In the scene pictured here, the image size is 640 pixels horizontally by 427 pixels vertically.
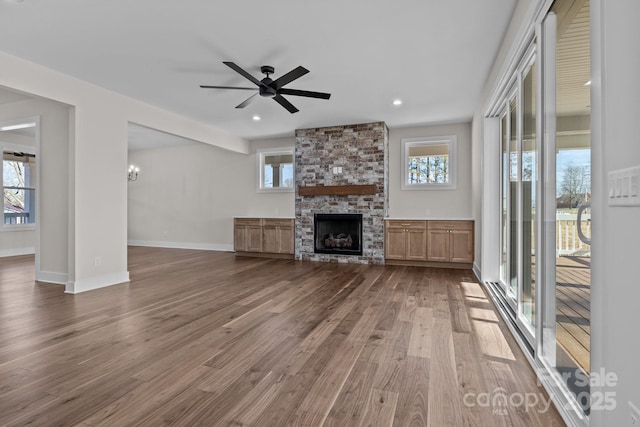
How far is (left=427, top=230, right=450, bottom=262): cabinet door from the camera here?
5.77 meters

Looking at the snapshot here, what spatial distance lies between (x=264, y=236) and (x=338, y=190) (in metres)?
1.98

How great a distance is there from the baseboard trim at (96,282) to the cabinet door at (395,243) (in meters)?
4.42

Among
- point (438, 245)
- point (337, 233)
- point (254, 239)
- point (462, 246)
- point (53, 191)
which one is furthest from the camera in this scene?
point (254, 239)

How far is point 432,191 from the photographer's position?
6461 millimetres

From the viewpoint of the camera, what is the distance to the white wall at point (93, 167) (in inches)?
151

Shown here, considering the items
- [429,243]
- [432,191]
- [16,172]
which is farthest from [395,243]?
[16,172]

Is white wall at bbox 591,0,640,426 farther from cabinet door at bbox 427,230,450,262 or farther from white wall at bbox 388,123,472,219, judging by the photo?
white wall at bbox 388,123,472,219

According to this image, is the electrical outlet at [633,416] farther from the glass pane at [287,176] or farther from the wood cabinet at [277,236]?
the glass pane at [287,176]

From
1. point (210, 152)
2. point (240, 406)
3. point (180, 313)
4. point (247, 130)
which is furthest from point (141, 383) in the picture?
point (210, 152)

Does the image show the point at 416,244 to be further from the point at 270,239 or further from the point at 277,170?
the point at 277,170

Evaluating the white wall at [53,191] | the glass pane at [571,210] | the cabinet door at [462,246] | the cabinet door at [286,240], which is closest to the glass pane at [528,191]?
the glass pane at [571,210]

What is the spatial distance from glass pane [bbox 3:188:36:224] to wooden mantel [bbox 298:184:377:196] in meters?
6.59

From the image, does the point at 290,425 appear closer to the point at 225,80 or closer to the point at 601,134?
the point at 601,134

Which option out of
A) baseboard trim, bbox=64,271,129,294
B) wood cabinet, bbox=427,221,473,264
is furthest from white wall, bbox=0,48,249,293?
wood cabinet, bbox=427,221,473,264
